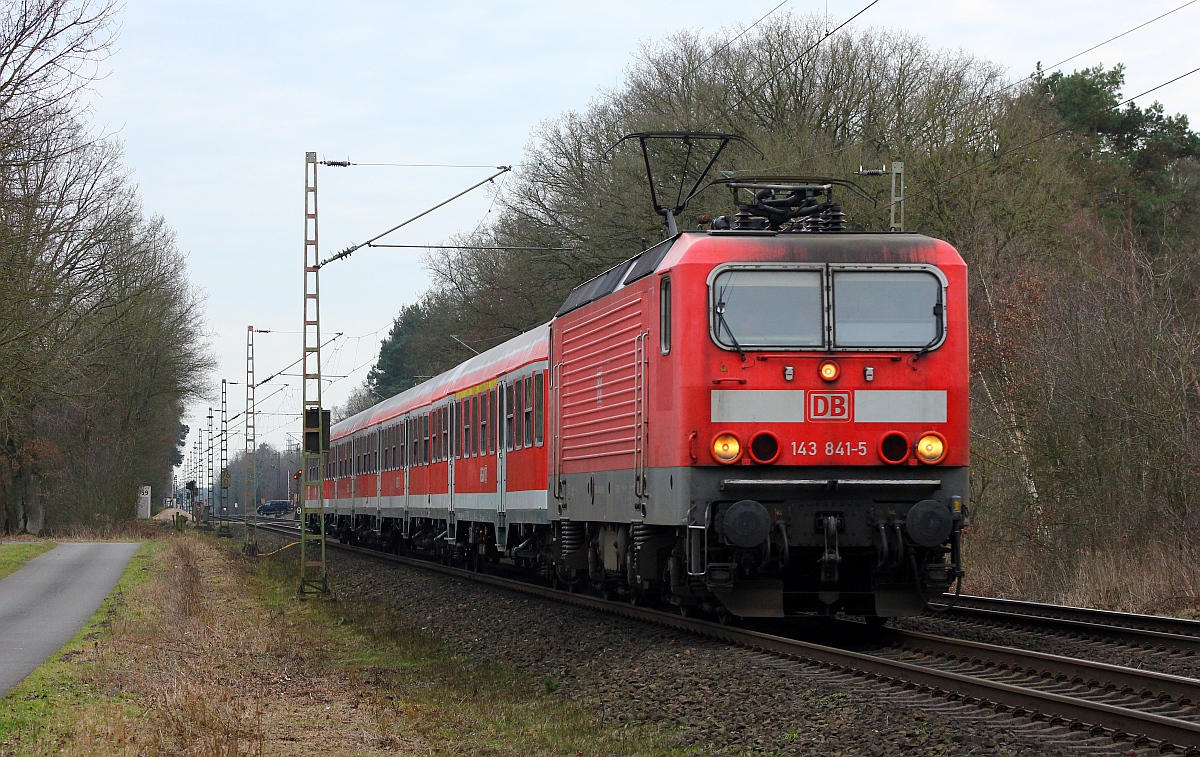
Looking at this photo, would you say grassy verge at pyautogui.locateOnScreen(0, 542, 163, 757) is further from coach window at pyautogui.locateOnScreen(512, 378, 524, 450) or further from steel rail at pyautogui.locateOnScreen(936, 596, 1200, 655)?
steel rail at pyautogui.locateOnScreen(936, 596, 1200, 655)

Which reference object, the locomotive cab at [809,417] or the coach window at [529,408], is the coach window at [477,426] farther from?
the locomotive cab at [809,417]

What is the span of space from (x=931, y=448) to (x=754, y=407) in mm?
1420

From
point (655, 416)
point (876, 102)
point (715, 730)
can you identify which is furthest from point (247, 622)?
point (876, 102)

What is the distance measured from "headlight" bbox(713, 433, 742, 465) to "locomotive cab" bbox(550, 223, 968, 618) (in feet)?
0.04

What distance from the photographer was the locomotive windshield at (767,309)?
11094 mm

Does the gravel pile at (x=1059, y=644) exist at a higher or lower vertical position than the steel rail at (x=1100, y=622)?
lower

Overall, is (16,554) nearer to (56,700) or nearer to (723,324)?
(56,700)

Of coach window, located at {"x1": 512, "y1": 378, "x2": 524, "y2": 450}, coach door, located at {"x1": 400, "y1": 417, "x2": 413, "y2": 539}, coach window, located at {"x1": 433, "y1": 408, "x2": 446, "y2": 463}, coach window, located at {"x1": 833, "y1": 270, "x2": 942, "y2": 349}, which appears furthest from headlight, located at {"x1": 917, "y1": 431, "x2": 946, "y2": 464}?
coach door, located at {"x1": 400, "y1": 417, "x2": 413, "y2": 539}

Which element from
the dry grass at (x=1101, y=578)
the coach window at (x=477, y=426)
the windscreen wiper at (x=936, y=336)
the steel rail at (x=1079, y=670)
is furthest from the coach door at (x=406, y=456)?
the steel rail at (x=1079, y=670)

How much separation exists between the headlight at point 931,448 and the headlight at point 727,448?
142 centimetres

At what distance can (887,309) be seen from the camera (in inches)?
443

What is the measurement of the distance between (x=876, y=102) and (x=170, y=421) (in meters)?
36.1

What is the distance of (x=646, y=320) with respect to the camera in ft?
39.1

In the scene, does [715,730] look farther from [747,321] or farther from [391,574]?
[391,574]
